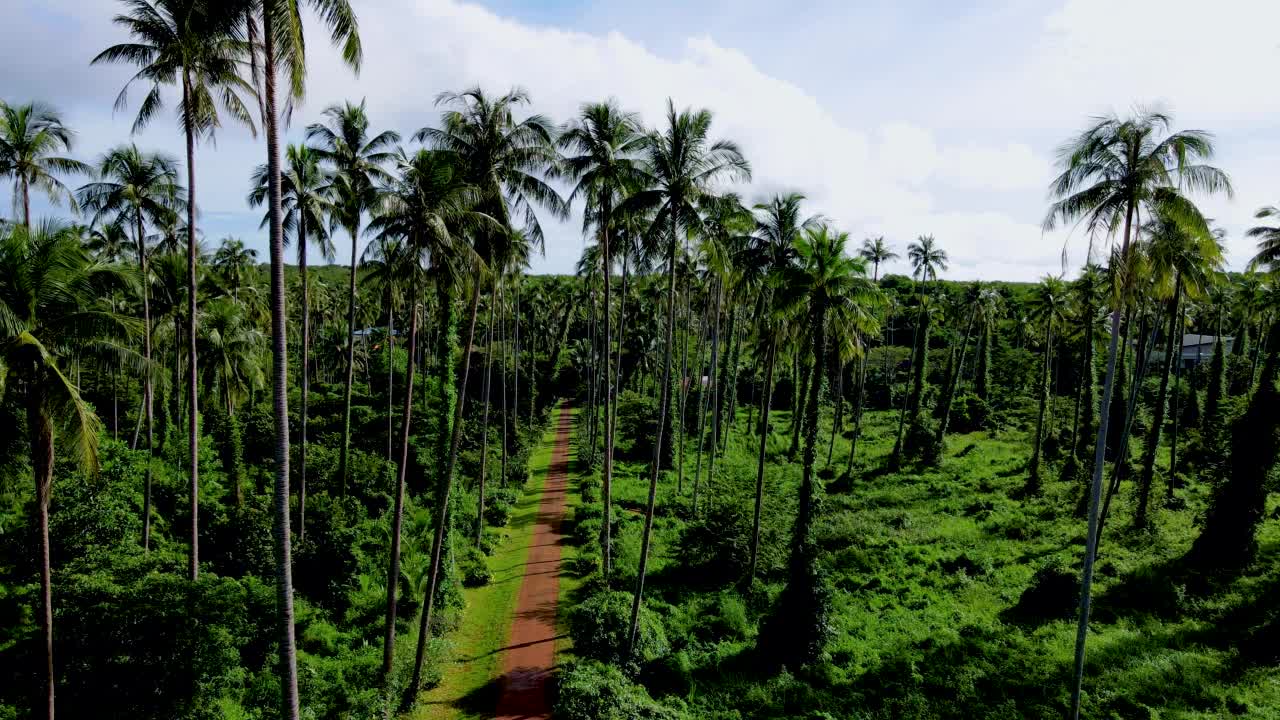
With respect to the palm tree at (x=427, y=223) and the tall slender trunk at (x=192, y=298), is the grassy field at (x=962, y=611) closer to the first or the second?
the palm tree at (x=427, y=223)

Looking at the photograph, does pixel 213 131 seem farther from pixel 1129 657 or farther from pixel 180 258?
pixel 1129 657

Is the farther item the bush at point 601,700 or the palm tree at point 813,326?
the palm tree at point 813,326

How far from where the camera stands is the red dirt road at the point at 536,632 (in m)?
17.2

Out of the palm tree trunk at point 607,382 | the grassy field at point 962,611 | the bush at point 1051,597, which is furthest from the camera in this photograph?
the bush at point 1051,597

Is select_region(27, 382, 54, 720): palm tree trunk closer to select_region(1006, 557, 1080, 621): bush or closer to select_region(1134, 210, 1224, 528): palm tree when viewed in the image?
select_region(1134, 210, 1224, 528): palm tree

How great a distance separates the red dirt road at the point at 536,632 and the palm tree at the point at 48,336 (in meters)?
10.0

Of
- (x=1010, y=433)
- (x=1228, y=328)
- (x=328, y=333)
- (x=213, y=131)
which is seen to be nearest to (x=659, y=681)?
(x=213, y=131)

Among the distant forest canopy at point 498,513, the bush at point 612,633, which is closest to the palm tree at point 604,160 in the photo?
the distant forest canopy at point 498,513

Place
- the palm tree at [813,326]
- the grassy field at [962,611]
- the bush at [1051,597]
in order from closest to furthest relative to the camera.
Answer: the grassy field at [962,611] < the palm tree at [813,326] < the bush at [1051,597]

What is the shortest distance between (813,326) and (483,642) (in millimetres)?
15226

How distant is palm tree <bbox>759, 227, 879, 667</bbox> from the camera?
1986cm

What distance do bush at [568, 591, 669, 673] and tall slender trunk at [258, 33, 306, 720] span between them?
9796 millimetres

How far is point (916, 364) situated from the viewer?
50250 millimetres

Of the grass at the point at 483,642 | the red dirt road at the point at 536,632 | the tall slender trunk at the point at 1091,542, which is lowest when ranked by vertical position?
the grass at the point at 483,642
